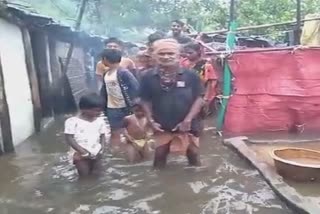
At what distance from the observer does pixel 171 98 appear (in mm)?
6270

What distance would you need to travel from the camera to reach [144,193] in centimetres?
565

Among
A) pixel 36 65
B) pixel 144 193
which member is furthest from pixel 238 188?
pixel 36 65

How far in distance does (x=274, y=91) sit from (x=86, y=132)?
150 inches

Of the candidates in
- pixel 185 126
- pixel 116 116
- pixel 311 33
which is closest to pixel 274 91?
pixel 116 116

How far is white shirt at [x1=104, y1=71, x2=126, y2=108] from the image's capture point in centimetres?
757

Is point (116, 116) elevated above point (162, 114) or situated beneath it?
situated beneath

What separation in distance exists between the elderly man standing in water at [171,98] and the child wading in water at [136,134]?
76 cm

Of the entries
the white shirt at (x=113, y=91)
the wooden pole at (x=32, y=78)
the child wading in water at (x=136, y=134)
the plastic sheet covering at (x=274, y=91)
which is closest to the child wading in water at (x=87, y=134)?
the child wading in water at (x=136, y=134)

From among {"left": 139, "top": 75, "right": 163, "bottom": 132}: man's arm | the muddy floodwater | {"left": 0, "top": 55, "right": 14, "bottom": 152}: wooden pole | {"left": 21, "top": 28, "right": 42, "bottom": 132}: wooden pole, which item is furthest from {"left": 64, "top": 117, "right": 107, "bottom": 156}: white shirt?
{"left": 21, "top": 28, "right": 42, "bottom": 132}: wooden pole

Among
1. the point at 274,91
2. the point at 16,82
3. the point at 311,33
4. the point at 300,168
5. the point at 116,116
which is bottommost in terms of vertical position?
the point at 300,168

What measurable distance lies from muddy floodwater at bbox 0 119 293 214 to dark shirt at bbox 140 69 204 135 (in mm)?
685

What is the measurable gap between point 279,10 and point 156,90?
45.6 ft

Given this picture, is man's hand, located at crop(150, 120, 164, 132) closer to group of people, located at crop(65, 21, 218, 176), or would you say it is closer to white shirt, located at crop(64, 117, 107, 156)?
group of people, located at crop(65, 21, 218, 176)

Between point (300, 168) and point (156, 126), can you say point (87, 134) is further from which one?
point (300, 168)
